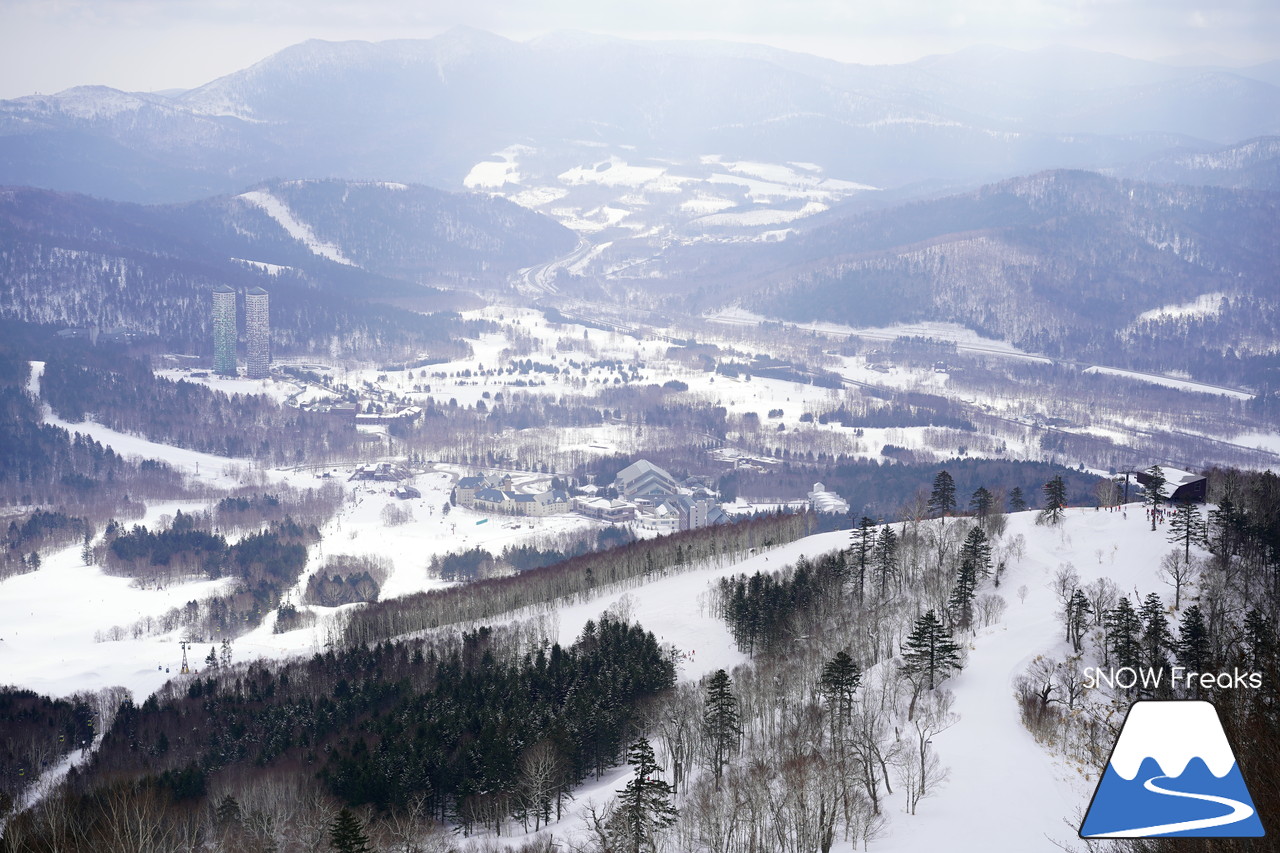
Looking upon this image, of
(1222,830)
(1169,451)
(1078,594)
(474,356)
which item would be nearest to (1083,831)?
(1222,830)

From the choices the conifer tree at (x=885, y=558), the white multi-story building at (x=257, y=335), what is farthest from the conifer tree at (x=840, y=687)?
the white multi-story building at (x=257, y=335)

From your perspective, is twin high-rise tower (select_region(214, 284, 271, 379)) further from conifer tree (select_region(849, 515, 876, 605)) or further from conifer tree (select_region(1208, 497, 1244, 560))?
conifer tree (select_region(1208, 497, 1244, 560))

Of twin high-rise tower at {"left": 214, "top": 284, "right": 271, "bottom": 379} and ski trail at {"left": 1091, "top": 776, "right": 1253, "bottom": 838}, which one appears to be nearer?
ski trail at {"left": 1091, "top": 776, "right": 1253, "bottom": 838}

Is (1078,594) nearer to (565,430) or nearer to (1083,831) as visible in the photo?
(1083,831)

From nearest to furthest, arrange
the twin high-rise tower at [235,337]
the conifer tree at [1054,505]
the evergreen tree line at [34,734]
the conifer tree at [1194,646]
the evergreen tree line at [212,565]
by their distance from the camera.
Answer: the conifer tree at [1194,646], the evergreen tree line at [34,734], the conifer tree at [1054,505], the evergreen tree line at [212,565], the twin high-rise tower at [235,337]

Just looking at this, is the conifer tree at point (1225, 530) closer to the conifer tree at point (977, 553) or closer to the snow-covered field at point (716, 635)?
the snow-covered field at point (716, 635)

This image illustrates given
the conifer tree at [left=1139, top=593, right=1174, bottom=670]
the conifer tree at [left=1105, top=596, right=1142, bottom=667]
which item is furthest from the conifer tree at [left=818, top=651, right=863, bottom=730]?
the conifer tree at [left=1139, top=593, right=1174, bottom=670]
